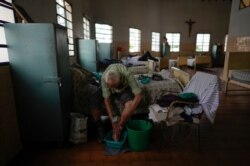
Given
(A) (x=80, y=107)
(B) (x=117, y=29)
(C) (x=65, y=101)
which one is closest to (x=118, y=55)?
(B) (x=117, y=29)

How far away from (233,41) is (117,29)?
14.0 ft

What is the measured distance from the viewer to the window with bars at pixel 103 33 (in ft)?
21.1

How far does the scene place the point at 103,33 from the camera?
22.2ft

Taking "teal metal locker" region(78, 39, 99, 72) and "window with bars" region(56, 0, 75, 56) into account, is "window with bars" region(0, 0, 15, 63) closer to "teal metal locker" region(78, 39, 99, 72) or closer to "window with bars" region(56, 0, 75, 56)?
"window with bars" region(56, 0, 75, 56)

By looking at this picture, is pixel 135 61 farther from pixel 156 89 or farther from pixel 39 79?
pixel 39 79

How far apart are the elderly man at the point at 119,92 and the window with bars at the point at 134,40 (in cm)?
599

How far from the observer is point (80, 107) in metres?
2.58

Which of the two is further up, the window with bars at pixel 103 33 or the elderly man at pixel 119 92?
the window with bars at pixel 103 33

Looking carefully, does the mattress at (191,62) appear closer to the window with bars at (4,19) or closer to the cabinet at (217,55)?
the cabinet at (217,55)

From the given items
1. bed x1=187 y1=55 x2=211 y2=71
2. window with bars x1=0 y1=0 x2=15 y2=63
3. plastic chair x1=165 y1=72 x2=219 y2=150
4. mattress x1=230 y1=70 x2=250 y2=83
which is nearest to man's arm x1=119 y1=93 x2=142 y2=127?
plastic chair x1=165 y1=72 x2=219 y2=150

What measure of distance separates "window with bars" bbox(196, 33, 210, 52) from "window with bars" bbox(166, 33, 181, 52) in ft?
3.76

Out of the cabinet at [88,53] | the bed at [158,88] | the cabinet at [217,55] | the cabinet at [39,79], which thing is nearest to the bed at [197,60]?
the cabinet at [217,55]

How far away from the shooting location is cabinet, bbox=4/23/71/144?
1.71 meters

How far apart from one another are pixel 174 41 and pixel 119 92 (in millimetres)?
8481
